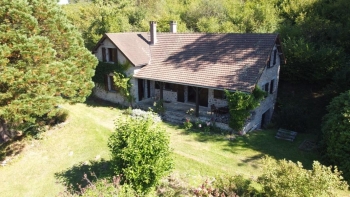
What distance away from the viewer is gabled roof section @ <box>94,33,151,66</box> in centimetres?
2020

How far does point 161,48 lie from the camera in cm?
2191

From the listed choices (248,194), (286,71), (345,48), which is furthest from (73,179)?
(345,48)

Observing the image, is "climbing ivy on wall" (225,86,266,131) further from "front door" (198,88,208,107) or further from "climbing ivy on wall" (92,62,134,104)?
"climbing ivy on wall" (92,62,134,104)

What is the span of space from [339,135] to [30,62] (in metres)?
15.1

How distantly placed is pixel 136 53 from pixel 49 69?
8.30 m

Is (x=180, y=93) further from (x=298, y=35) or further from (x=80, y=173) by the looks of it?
(x=298, y=35)

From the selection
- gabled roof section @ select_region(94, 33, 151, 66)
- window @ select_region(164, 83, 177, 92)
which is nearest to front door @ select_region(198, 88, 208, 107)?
window @ select_region(164, 83, 177, 92)

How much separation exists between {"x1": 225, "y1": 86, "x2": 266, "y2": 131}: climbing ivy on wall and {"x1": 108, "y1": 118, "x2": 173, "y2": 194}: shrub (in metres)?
6.50

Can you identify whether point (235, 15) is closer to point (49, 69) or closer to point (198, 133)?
point (198, 133)

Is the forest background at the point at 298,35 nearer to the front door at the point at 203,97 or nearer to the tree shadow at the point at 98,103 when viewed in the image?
the front door at the point at 203,97

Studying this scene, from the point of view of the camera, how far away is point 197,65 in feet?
61.9

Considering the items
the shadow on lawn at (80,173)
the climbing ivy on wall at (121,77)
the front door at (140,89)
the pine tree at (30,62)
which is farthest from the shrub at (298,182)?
the front door at (140,89)

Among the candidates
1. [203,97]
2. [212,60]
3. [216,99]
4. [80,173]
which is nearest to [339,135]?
[216,99]

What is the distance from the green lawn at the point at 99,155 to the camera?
1261cm
